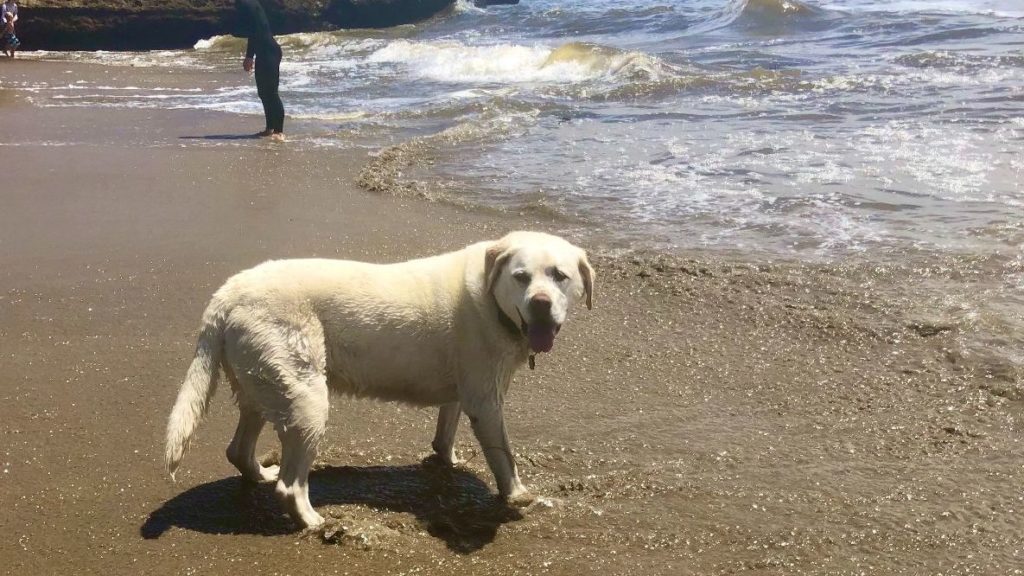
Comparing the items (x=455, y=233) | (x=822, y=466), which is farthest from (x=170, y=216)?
(x=822, y=466)

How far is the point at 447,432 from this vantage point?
16.4ft

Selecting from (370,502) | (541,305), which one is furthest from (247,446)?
(541,305)

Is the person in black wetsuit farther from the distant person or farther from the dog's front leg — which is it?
the distant person

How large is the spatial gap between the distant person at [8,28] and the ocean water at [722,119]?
1.61 meters

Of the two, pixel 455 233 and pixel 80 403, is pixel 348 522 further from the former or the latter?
pixel 455 233

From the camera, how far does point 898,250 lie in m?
8.45

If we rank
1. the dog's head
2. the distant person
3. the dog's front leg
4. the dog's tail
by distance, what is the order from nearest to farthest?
the dog's tail, the dog's head, the dog's front leg, the distant person

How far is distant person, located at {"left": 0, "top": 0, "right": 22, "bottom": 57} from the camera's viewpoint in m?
26.9

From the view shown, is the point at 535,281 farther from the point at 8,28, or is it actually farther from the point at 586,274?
the point at 8,28

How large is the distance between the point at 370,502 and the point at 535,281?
1364 mm

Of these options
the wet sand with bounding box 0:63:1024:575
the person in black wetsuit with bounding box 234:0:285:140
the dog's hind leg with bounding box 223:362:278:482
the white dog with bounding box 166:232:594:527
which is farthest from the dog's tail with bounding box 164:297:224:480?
the person in black wetsuit with bounding box 234:0:285:140

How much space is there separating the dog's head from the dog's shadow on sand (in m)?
0.89

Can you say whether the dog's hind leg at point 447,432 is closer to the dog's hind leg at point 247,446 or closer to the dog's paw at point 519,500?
the dog's paw at point 519,500

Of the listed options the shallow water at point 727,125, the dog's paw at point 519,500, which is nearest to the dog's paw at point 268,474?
the dog's paw at point 519,500
